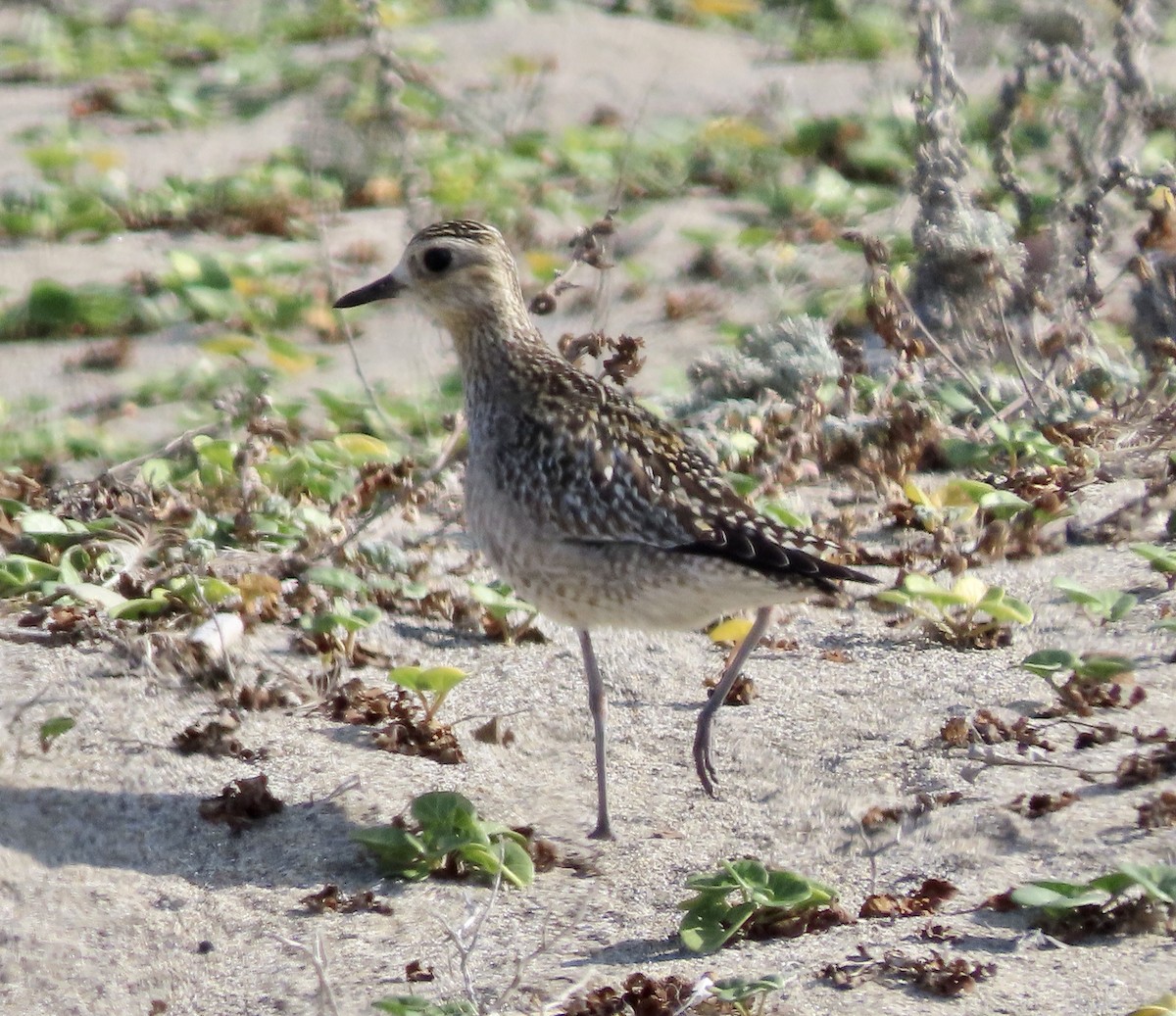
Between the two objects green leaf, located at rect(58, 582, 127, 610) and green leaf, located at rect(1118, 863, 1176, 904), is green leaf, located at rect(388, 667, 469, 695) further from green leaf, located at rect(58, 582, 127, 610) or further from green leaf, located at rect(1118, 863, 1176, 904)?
green leaf, located at rect(1118, 863, 1176, 904)

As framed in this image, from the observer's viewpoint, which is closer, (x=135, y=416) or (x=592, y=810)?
(x=592, y=810)

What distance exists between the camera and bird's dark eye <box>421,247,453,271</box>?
6.29 m

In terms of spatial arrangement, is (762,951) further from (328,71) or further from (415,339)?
(328,71)

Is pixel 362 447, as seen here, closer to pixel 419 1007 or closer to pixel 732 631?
pixel 732 631

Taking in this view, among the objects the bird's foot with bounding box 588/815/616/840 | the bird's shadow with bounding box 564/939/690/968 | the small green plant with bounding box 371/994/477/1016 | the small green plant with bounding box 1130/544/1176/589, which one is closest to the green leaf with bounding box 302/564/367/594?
the bird's foot with bounding box 588/815/616/840

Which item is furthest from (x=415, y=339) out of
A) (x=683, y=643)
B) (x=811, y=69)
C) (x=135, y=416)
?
(x=811, y=69)

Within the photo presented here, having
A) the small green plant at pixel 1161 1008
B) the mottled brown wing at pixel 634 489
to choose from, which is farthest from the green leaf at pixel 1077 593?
the small green plant at pixel 1161 1008

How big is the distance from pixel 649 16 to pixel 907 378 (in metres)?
7.19

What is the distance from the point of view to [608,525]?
5484mm

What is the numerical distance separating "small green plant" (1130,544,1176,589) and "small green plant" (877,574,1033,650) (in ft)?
1.40

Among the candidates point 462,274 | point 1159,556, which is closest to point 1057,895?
point 1159,556

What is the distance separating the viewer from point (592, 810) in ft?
18.0

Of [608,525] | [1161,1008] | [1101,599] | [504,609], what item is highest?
[608,525]

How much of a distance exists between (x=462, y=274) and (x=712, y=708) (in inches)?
68.0
